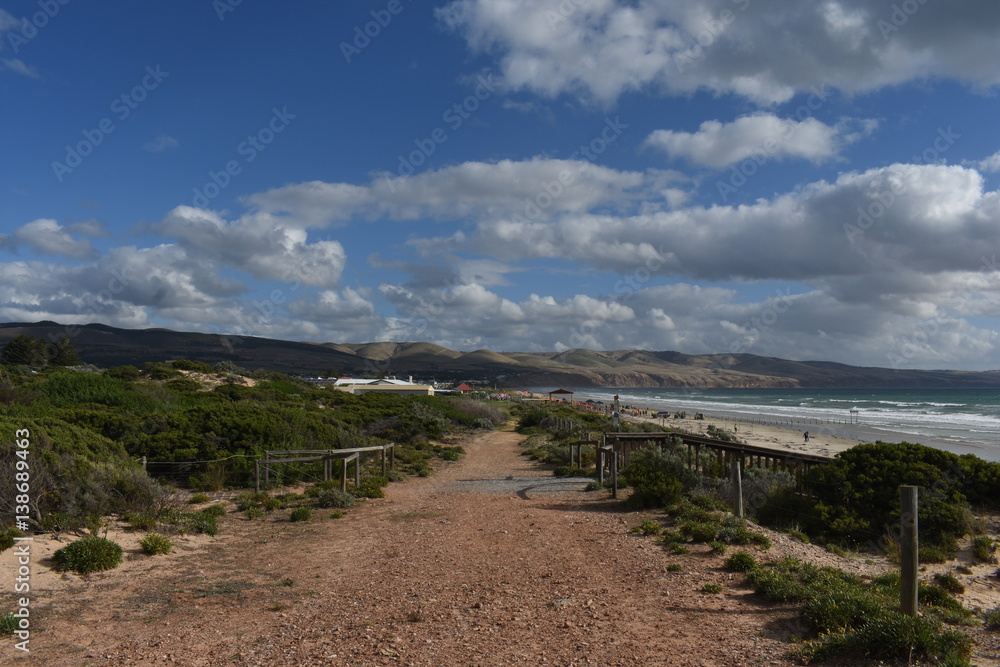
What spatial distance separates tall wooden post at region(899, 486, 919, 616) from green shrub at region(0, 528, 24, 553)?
30.5 feet

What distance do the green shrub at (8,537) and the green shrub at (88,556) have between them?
0.54 m

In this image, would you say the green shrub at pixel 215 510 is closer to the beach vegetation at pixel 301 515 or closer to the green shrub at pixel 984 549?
the beach vegetation at pixel 301 515

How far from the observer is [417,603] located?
623 cm

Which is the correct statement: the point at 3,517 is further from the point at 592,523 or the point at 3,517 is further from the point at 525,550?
the point at 592,523

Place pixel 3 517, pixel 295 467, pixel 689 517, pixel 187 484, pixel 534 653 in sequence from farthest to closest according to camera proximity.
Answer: pixel 295 467 < pixel 187 484 < pixel 689 517 < pixel 3 517 < pixel 534 653

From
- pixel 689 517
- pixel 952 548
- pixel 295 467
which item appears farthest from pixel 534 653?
pixel 295 467

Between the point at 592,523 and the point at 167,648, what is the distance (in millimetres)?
6390

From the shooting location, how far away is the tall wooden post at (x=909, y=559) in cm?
497

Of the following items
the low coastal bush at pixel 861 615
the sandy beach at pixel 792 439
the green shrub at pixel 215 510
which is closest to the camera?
the low coastal bush at pixel 861 615

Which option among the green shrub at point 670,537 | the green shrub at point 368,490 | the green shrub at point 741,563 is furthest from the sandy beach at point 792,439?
the green shrub at point 741,563

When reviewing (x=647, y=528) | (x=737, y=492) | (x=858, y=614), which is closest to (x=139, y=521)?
(x=647, y=528)

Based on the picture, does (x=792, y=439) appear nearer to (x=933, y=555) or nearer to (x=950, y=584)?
(x=933, y=555)

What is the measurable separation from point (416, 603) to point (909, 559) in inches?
178

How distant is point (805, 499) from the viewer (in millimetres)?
9805
